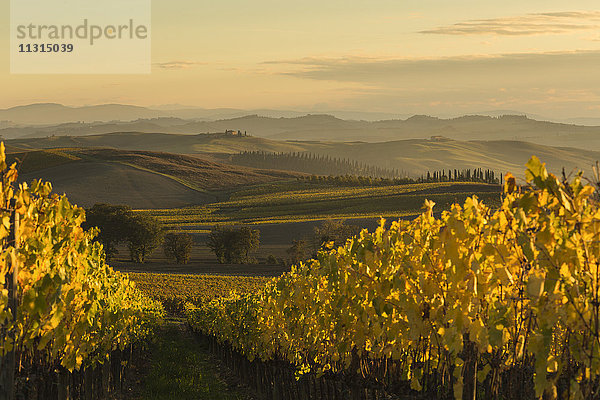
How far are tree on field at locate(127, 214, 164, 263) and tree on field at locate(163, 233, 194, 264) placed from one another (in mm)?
1894

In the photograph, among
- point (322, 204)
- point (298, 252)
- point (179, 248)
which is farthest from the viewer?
point (322, 204)

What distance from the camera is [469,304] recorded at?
21.9ft

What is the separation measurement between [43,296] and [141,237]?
8888 cm

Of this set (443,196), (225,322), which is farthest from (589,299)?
(443,196)

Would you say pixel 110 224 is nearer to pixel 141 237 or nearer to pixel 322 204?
pixel 141 237

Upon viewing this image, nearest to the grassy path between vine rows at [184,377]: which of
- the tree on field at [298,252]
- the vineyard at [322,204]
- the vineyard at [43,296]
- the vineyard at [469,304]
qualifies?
the vineyard at [469,304]

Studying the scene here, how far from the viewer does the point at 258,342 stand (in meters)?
17.1

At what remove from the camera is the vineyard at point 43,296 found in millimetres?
7297

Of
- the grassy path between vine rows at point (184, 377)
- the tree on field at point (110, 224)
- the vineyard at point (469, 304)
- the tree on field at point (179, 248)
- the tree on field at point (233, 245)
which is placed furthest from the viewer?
the tree on field at point (233, 245)

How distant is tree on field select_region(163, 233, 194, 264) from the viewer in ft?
308

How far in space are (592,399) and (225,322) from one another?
→ 1903 centimetres

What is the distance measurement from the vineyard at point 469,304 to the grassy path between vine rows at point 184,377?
173 inches

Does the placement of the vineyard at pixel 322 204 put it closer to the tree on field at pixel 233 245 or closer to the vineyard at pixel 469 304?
the tree on field at pixel 233 245

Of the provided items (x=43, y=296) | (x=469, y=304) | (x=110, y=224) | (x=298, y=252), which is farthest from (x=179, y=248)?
(x=469, y=304)
